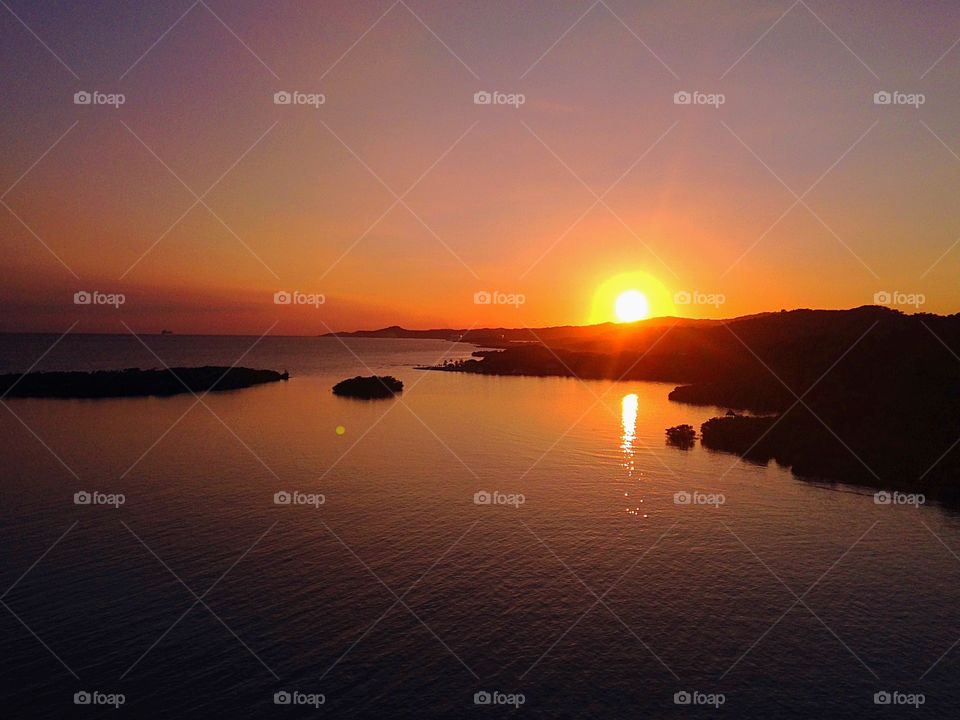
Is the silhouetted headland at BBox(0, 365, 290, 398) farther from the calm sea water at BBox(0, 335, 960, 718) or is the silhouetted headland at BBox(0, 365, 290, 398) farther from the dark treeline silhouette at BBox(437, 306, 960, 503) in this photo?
the dark treeline silhouette at BBox(437, 306, 960, 503)

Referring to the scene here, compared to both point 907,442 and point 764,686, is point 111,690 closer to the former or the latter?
point 764,686

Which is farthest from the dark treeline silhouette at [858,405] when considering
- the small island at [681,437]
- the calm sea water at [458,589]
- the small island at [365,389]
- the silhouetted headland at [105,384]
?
the silhouetted headland at [105,384]

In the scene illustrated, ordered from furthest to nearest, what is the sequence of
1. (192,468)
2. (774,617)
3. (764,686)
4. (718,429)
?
(718,429), (192,468), (774,617), (764,686)

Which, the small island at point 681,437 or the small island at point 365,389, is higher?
the small island at point 365,389

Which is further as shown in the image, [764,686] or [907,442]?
[907,442]

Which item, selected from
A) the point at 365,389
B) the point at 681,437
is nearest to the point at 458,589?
the point at 681,437

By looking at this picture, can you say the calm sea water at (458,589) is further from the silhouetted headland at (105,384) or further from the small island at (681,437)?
the silhouetted headland at (105,384)

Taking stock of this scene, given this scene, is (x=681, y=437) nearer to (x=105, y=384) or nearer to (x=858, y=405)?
(x=858, y=405)

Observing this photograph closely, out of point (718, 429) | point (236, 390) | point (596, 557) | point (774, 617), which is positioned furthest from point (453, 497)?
point (236, 390)
